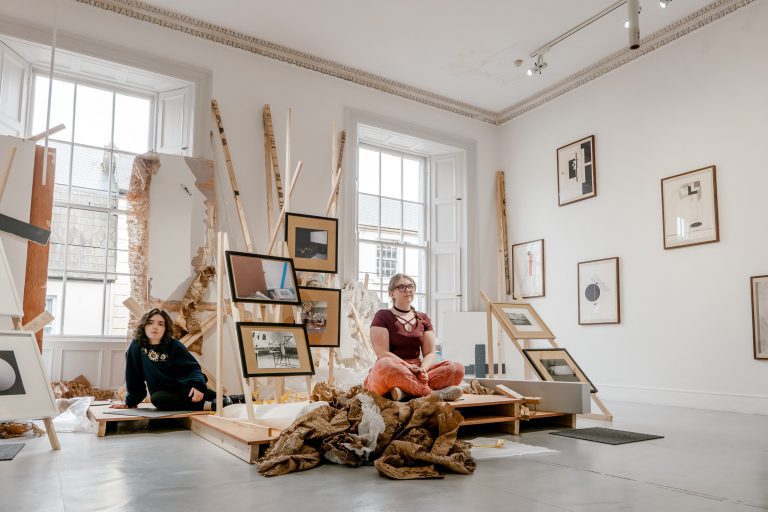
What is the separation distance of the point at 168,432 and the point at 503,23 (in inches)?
188

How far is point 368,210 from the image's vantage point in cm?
743

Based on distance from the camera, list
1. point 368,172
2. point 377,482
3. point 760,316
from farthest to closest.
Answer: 1. point 368,172
2. point 760,316
3. point 377,482

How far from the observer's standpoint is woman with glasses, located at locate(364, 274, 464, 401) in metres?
3.57

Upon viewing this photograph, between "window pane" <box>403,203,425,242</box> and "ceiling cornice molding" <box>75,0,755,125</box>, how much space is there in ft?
4.41

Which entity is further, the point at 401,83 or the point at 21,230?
the point at 401,83

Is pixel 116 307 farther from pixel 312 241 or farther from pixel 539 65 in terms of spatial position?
pixel 539 65

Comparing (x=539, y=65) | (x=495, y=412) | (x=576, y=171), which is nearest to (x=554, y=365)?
(x=495, y=412)

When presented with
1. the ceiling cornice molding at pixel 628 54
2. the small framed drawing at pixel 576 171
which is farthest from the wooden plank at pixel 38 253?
the ceiling cornice molding at pixel 628 54

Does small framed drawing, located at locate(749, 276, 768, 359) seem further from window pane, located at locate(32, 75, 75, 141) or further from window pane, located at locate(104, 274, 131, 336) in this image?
window pane, located at locate(32, 75, 75, 141)

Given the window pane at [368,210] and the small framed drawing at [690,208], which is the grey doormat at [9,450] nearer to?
the window pane at [368,210]

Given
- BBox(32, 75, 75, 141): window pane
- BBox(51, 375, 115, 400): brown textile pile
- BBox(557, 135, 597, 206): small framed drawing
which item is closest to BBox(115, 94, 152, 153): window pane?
BBox(32, 75, 75, 141): window pane

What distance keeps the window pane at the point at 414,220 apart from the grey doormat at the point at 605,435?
13.9ft

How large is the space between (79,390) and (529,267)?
5.16m

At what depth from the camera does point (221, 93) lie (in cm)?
608
